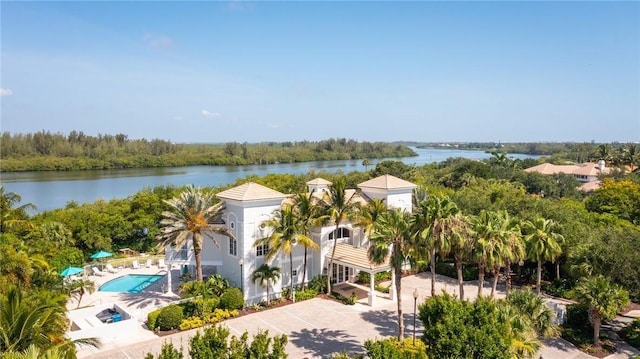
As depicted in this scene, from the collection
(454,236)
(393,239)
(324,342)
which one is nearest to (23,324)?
(324,342)

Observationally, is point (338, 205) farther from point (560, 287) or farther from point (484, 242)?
point (560, 287)

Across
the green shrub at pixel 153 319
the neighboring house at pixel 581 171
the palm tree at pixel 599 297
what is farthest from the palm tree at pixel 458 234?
the neighboring house at pixel 581 171

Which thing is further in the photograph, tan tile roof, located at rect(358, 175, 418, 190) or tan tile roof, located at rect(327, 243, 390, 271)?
tan tile roof, located at rect(358, 175, 418, 190)

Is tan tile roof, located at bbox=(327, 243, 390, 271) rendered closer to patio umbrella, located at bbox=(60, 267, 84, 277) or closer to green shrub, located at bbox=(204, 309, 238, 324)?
green shrub, located at bbox=(204, 309, 238, 324)

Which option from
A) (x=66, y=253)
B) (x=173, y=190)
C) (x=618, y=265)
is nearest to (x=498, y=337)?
(x=618, y=265)

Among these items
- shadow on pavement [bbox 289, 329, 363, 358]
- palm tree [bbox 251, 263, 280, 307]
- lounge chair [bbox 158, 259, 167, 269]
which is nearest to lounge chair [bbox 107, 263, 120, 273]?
lounge chair [bbox 158, 259, 167, 269]
